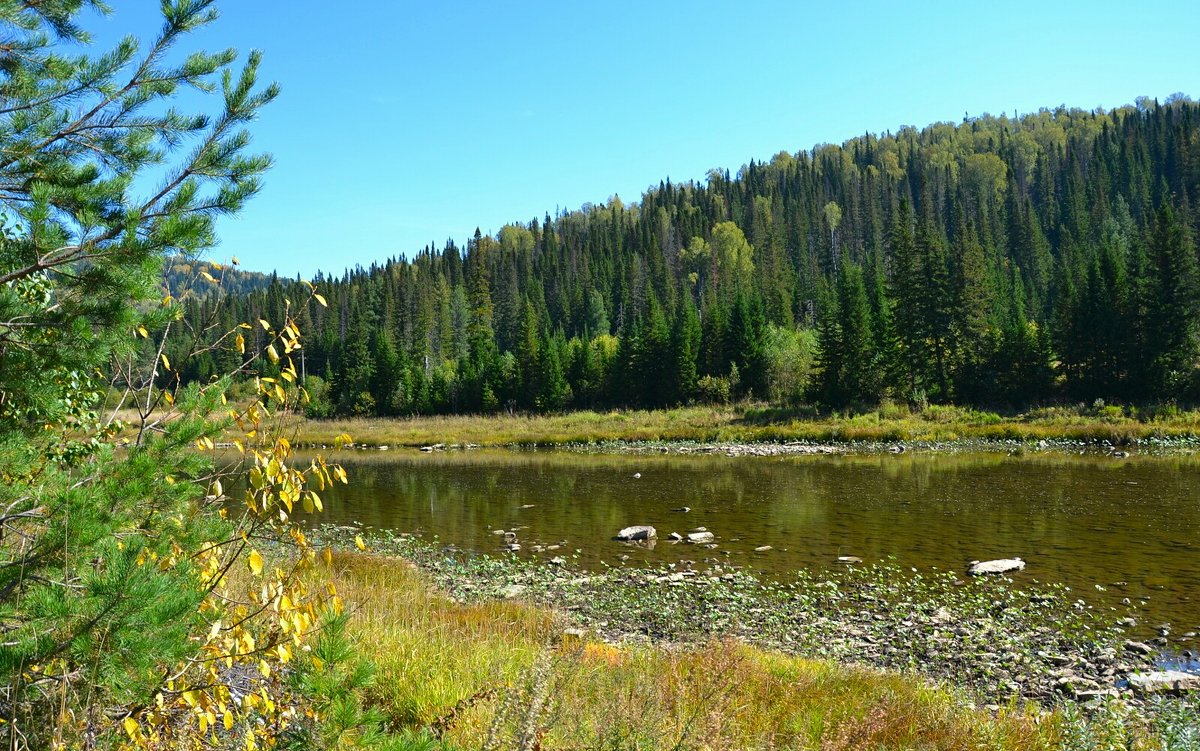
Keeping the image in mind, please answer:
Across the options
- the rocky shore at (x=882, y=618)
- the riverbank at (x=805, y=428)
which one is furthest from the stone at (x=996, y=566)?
the riverbank at (x=805, y=428)

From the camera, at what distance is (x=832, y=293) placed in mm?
82875

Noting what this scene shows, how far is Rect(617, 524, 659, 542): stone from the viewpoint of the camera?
53.2 feet

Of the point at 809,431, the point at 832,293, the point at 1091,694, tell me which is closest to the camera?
the point at 1091,694

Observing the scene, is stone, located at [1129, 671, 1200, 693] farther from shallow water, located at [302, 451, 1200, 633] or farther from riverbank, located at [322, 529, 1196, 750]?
shallow water, located at [302, 451, 1200, 633]

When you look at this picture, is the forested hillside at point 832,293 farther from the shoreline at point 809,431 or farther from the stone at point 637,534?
the stone at point 637,534

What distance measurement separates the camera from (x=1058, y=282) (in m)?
77.2

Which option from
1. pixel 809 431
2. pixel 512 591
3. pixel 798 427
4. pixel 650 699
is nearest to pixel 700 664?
pixel 650 699

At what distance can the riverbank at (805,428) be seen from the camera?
119ft

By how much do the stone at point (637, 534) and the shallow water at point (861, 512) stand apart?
297 millimetres

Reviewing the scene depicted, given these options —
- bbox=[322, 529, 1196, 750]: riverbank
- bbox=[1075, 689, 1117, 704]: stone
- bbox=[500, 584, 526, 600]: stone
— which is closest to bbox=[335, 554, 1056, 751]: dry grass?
bbox=[322, 529, 1196, 750]: riverbank

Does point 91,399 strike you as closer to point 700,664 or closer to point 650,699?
point 650,699

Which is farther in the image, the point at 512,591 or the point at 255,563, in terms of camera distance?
the point at 512,591

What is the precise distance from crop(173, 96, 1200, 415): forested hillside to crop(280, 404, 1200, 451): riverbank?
4.27 m

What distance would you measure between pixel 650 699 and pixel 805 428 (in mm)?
40806
